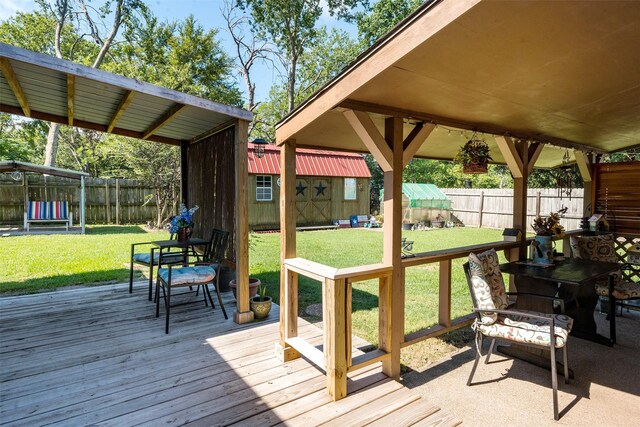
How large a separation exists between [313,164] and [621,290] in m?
10.5

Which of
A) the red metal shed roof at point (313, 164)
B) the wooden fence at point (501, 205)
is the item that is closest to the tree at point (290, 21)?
the red metal shed roof at point (313, 164)

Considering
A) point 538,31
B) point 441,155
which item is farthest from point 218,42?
point 538,31

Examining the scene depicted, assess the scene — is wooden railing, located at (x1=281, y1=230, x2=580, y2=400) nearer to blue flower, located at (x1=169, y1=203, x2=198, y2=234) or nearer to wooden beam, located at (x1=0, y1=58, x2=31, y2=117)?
blue flower, located at (x1=169, y1=203, x2=198, y2=234)

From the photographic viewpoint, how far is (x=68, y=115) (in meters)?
4.39

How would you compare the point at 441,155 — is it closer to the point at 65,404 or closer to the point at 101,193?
the point at 65,404

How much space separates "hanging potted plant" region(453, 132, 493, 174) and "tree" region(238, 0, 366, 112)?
12513 millimetres

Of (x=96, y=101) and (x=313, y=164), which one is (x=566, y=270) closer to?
(x=96, y=101)

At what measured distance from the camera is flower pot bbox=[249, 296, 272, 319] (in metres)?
3.73

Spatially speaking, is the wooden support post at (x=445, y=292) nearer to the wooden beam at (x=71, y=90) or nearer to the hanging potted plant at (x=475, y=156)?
the hanging potted plant at (x=475, y=156)

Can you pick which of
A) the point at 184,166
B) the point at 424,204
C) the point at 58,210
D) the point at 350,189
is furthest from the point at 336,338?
the point at 350,189

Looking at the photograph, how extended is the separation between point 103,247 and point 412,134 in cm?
750

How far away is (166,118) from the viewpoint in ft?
13.4

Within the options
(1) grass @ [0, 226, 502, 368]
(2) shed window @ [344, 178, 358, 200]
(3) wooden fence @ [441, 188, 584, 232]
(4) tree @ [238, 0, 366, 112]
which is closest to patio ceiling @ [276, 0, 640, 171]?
(1) grass @ [0, 226, 502, 368]

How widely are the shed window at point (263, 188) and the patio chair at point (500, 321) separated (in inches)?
386
